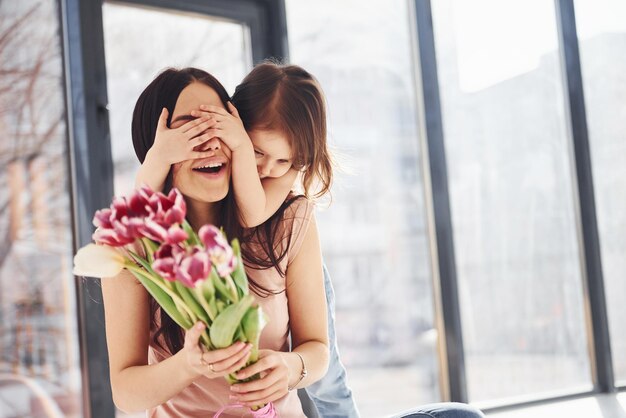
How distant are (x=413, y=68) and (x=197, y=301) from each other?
277 cm

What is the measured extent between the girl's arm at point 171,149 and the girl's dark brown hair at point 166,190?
7 centimetres

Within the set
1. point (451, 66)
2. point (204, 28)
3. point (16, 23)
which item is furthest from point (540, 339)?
point (16, 23)

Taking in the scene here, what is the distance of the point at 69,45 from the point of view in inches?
97.5

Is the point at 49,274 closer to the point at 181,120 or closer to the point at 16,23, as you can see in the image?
the point at 16,23

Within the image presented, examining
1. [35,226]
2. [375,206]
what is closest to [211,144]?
[35,226]

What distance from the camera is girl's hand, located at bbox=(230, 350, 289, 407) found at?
96 centimetres

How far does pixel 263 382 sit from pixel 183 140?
0.41 m

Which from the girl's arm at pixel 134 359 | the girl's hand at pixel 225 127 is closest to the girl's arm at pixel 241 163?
the girl's hand at pixel 225 127

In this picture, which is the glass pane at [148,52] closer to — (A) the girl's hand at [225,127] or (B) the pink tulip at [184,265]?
(A) the girl's hand at [225,127]

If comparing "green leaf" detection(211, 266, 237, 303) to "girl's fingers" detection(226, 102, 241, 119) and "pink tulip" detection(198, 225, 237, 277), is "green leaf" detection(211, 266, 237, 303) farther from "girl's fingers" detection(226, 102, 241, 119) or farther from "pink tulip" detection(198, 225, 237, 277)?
"girl's fingers" detection(226, 102, 241, 119)

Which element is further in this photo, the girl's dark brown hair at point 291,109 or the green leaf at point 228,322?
the girl's dark brown hair at point 291,109

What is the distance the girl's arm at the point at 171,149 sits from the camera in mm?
1119

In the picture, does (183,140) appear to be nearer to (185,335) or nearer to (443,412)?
(185,335)

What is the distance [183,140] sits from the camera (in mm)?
1120
